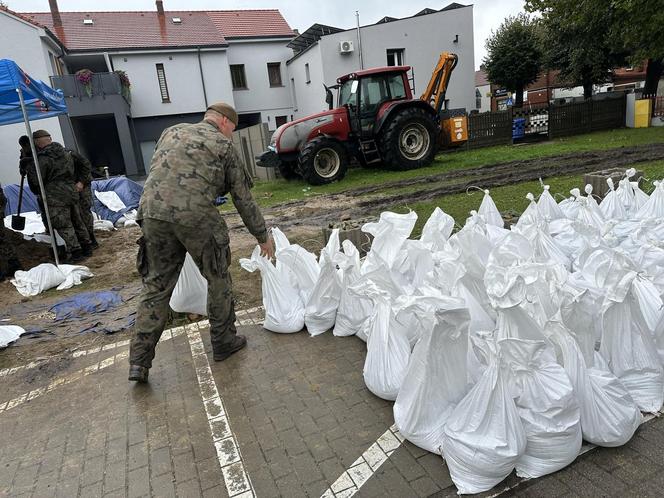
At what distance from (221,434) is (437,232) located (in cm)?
210

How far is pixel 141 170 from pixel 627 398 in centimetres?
2259

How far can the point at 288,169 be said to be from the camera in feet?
41.4

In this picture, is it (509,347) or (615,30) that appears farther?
(615,30)

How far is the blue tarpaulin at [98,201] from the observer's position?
29.9 ft

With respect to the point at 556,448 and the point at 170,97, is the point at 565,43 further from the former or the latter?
the point at 556,448

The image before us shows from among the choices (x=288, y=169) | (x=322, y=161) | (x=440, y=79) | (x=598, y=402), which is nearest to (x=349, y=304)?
(x=598, y=402)

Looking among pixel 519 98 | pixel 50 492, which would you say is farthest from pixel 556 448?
pixel 519 98

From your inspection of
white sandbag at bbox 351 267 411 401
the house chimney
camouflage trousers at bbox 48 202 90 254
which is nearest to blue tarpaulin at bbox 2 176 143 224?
camouflage trousers at bbox 48 202 90 254

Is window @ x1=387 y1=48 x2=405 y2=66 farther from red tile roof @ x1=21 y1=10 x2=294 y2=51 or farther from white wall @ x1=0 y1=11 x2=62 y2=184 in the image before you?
white wall @ x1=0 y1=11 x2=62 y2=184

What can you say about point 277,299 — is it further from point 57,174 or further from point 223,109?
point 57,174

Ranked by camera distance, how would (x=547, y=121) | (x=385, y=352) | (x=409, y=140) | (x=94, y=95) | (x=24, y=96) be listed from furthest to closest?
(x=94, y=95), (x=547, y=121), (x=409, y=140), (x=24, y=96), (x=385, y=352)

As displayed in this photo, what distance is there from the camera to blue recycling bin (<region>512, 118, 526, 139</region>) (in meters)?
17.2

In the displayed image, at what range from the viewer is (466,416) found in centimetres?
207

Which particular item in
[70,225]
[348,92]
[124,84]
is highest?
[124,84]
